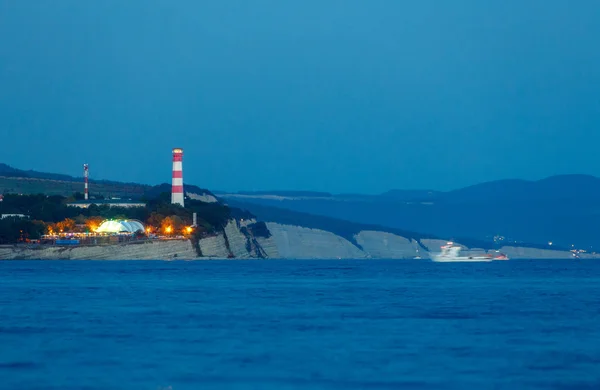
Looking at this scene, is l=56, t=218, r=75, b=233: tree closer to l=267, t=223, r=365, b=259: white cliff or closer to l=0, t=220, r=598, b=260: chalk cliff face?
l=0, t=220, r=598, b=260: chalk cliff face

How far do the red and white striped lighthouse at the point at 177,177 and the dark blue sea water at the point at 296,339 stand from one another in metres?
60.1

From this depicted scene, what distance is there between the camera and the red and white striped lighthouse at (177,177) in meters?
115

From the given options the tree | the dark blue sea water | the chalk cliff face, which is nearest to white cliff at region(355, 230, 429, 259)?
the chalk cliff face

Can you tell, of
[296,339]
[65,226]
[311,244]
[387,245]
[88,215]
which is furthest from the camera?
[387,245]

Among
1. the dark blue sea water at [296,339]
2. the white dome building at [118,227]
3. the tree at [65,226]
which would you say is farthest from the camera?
the tree at [65,226]

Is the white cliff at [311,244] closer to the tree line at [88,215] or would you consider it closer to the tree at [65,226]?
the tree line at [88,215]

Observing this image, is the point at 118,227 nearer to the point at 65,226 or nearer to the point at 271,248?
the point at 65,226

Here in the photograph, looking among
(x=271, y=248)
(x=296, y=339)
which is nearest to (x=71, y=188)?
(x=271, y=248)

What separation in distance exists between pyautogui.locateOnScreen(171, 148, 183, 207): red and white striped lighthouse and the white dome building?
6763 millimetres

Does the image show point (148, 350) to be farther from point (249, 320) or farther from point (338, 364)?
point (249, 320)

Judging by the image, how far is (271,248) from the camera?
149 m

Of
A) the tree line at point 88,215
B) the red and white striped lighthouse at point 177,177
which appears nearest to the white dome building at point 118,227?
the tree line at point 88,215

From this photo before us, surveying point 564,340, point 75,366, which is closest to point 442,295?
point 564,340

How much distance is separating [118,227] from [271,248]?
135ft
